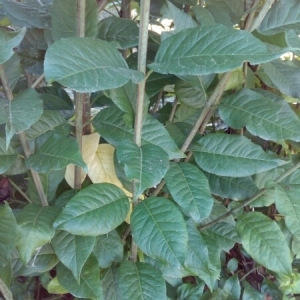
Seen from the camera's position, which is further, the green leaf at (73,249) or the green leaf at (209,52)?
the green leaf at (73,249)

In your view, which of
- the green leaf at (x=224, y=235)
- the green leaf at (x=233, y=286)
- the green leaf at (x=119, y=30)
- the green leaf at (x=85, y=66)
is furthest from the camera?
the green leaf at (x=233, y=286)

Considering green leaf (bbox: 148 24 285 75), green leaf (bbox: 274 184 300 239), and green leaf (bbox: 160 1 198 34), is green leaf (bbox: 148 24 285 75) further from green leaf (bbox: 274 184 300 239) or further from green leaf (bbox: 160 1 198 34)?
green leaf (bbox: 274 184 300 239)

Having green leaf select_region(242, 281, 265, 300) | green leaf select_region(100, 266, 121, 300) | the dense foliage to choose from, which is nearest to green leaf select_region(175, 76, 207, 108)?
the dense foliage

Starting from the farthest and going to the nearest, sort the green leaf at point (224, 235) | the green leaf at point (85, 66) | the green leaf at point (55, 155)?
the green leaf at point (224, 235)
the green leaf at point (55, 155)
the green leaf at point (85, 66)

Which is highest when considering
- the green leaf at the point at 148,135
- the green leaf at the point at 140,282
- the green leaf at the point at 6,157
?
the green leaf at the point at 148,135

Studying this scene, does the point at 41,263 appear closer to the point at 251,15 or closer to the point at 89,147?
the point at 89,147

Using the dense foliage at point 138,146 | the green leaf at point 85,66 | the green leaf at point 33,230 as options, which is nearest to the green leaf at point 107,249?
the dense foliage at point 138,146

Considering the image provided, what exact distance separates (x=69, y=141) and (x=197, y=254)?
11.0 inches

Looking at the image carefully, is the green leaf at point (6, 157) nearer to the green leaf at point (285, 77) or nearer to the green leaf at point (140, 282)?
the green leaf at point (140, 282)

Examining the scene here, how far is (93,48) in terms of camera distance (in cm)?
40

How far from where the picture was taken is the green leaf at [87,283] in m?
0.57

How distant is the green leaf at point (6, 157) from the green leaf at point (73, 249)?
0.43 ft

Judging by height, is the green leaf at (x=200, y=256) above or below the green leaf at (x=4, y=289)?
above

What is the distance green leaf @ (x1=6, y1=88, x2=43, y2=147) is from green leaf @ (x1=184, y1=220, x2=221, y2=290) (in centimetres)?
32
